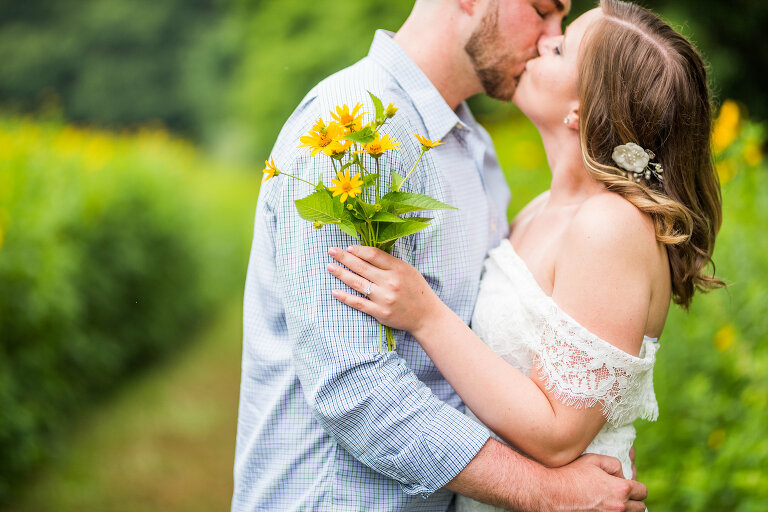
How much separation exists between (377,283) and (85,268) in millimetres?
4543

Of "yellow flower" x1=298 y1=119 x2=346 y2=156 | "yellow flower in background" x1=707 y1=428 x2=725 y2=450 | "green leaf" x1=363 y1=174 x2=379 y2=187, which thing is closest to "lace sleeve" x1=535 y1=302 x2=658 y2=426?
"green leaf" x1=363 y1=174 x2=379 y2=187

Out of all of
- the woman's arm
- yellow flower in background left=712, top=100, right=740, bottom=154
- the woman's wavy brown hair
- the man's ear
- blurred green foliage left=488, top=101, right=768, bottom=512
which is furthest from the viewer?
yellow flower in background left=712, top=100, right=740, bottom=154

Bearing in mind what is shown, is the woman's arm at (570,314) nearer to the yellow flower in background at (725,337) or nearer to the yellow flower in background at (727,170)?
the yellow flower in background at (725,337)

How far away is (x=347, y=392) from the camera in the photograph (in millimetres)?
1502

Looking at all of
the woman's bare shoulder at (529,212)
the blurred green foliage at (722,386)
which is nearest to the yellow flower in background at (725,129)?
the blurred green foliage at (722,386)

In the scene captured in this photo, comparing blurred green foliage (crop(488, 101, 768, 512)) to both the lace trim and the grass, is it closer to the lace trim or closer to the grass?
the lace trim

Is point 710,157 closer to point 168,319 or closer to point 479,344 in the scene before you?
point 479,344

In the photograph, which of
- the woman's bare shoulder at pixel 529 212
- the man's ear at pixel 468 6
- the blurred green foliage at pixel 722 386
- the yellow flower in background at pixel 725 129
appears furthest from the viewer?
the yellow flower in background at pixel 725 129

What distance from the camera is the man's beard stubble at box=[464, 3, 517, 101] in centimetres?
198

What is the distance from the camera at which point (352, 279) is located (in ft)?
4.93

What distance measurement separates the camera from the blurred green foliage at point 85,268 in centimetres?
415

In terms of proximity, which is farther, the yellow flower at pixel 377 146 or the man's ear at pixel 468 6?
the man's ear at pixel 468 6

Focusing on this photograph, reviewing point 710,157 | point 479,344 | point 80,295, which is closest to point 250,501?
point 479,344

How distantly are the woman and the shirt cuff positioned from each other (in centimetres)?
7
